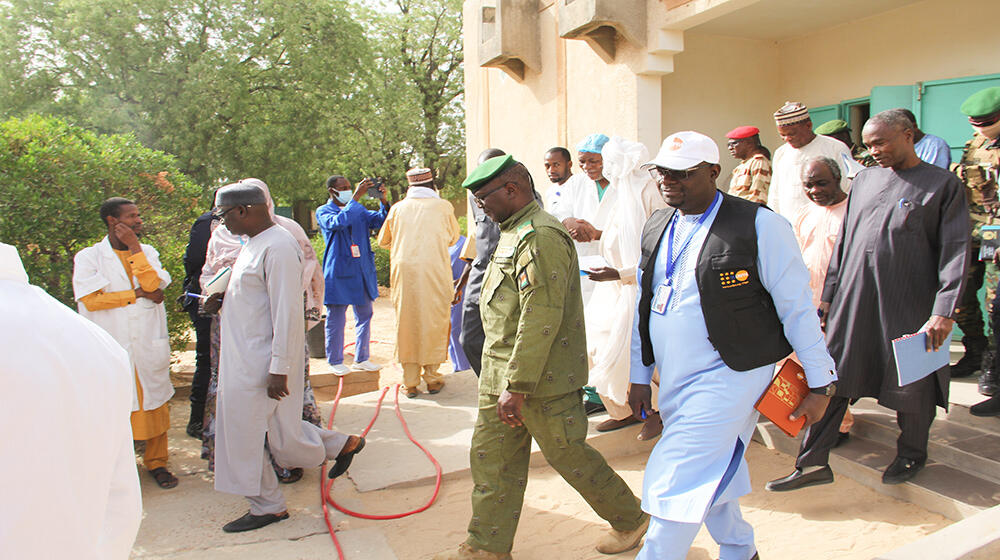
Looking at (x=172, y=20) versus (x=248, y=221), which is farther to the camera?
(x=172, y=20)

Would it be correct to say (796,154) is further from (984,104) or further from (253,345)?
(253,345)

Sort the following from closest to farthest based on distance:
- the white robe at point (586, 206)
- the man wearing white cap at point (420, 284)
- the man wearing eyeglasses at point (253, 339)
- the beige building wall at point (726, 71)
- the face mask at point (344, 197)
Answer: the man wearing eyeglasses at point (253, 339), the white robe at point (586, 206), the man wearing white cap at point (420, 284), the beige building wall at point (726, 71), the face mask at point (344, 197)

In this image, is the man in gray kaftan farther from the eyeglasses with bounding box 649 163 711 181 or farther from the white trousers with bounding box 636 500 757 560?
the eyeglasses with bounding box 649 163 711 181

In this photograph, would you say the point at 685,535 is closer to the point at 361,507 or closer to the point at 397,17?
the point at 361,507

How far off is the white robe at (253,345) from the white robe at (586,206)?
2.04 meters

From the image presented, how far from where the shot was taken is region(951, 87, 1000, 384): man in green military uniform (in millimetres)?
4223

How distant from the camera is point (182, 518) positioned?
414 centimetres

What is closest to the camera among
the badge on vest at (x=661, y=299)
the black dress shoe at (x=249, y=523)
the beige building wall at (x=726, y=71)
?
the badge on vest at (x=661, y=299)

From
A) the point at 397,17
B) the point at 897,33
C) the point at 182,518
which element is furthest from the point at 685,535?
the point at 397,17

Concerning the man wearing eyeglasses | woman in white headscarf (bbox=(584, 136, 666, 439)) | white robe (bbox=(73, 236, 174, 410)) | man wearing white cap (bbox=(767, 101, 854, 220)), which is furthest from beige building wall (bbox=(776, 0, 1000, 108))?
white robe (bbox=(73, 236, 174, 410))

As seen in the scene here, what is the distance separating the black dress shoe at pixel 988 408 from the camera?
4383 mm

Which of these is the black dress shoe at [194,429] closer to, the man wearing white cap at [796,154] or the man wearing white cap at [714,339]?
the man wearing white cap at [714,339]

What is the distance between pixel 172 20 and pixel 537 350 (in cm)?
2110

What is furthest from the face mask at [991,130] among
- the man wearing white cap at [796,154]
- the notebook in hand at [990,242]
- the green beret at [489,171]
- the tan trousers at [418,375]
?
the tan trousers at [418,375]
